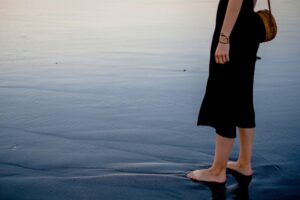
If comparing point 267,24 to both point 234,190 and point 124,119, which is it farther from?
point 124,119

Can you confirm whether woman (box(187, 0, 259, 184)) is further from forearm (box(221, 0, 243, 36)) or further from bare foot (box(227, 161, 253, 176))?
bare foot (box(227, 161, 253, 176))

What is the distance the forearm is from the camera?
235 centimetres

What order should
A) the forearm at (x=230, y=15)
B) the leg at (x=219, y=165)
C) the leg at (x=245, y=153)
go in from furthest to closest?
the leg at (x=245, y=153) < the leg at (x=219, y=165) < the forearm at (x=230, y=15)

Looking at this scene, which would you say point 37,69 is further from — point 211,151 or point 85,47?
point 211,151

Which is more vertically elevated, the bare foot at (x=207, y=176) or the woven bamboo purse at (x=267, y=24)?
the woven bamboo purse at (x=267, y=24)

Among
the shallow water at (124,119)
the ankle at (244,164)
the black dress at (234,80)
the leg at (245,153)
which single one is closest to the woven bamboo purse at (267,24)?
the black dress at (234,80)

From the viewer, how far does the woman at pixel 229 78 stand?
8.04 feet

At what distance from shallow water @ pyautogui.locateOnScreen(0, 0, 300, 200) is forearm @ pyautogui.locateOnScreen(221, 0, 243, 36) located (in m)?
1.03

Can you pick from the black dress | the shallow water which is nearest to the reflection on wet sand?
the shallow water

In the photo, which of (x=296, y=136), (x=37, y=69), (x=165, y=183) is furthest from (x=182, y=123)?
(x=37, y=69)

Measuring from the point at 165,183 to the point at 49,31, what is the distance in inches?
317

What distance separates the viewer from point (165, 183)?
8.86 ft

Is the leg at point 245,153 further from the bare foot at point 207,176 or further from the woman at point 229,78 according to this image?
the bare foot at point 207,176

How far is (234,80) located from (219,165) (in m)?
0.60
